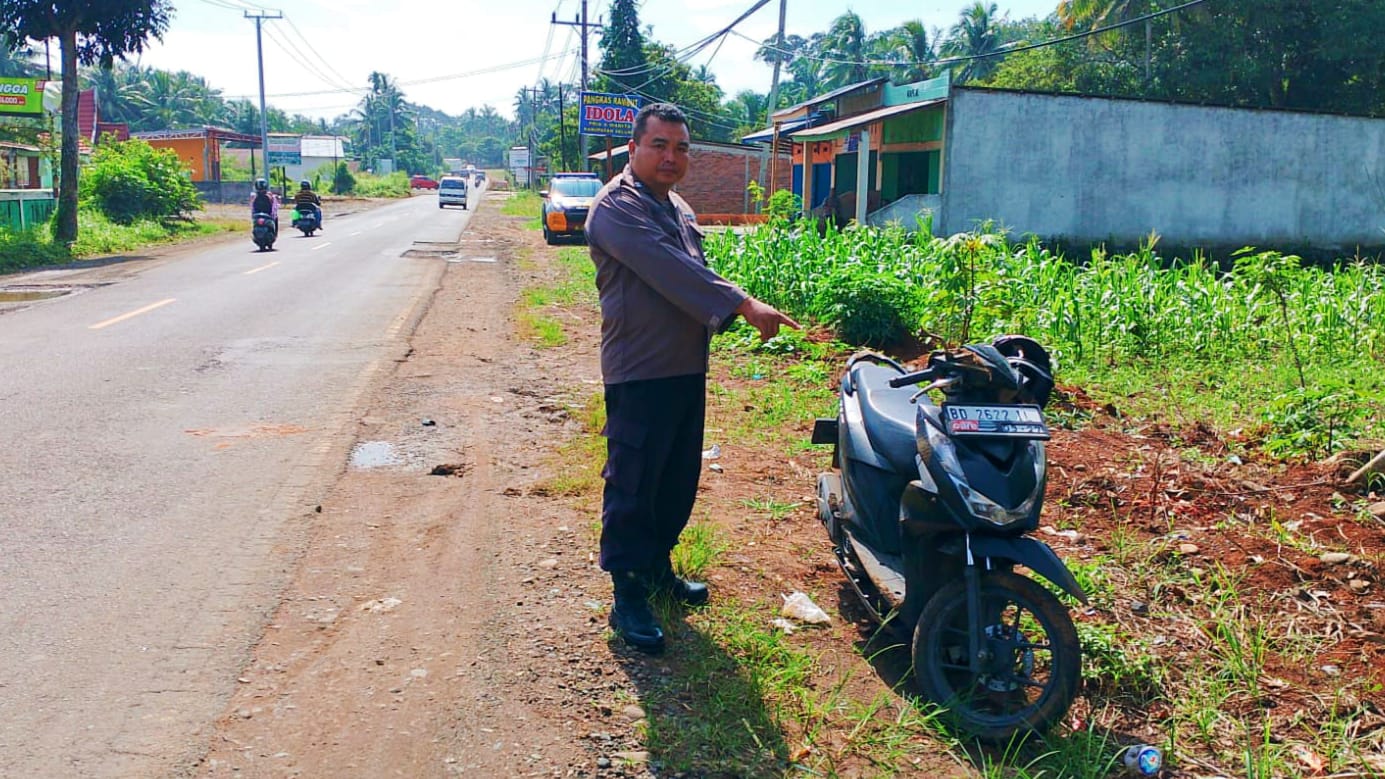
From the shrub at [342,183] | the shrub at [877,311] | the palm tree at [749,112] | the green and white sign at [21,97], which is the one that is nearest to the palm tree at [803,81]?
the palm tree at [749,112]

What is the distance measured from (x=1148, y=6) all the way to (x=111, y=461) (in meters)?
40.6

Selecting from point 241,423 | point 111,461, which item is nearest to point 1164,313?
point 241,423

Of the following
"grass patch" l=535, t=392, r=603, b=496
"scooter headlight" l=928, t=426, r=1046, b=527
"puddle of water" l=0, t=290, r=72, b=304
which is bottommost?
"grass patch" l=535, t=392, r=603, b=496

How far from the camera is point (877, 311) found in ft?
32.5

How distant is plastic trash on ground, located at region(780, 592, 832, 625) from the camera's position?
165 inches

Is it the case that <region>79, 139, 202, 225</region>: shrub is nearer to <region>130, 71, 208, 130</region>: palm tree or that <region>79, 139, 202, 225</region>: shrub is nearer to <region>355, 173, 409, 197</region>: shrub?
<region>355, 173, 409, 197</region>: shrub

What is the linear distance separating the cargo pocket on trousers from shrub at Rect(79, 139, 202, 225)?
29.1 m

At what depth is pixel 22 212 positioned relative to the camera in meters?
24.3

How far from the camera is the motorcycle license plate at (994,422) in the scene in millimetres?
3287

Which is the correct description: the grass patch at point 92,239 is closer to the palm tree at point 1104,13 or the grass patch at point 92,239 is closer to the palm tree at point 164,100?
the palm tree at point 1104,13

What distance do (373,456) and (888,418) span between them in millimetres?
3563

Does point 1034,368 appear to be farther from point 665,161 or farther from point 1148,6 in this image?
point 1148,6

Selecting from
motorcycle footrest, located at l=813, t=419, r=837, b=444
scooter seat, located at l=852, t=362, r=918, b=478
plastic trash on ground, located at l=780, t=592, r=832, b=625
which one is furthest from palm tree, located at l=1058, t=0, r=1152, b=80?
plastic trash on ground, located at l=780, t=592, r=832, b=625

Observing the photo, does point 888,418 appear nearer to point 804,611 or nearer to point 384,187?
point 804,611
